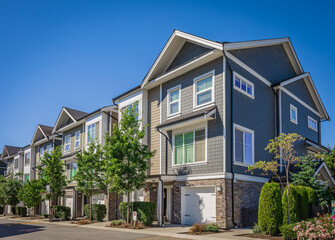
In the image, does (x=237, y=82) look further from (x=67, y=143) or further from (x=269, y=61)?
(x=67, y=143)

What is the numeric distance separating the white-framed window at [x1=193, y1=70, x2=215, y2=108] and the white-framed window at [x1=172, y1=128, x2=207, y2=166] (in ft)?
5.35

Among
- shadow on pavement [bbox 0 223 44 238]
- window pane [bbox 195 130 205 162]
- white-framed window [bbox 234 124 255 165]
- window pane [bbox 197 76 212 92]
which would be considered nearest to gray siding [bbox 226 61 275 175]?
white-framed window [bbox 234 124 255 165]

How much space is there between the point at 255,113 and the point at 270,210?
7557mm

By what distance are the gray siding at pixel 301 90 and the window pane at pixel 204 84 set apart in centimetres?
703

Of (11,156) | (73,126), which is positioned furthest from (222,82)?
(11,156)

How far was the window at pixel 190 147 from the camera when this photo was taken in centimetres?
1902

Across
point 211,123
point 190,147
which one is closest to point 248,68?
point 211,123

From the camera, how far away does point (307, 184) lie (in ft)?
62.4

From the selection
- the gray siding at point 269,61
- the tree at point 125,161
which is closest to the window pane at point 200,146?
the tree at point 125,161

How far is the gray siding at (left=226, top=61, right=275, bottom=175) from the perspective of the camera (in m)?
18.3

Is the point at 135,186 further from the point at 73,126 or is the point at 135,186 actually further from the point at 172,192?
the point at 73,126

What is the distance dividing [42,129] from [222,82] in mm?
30086

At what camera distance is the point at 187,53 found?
21.2m

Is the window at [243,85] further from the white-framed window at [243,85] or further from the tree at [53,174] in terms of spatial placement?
the tree at [53,174]
